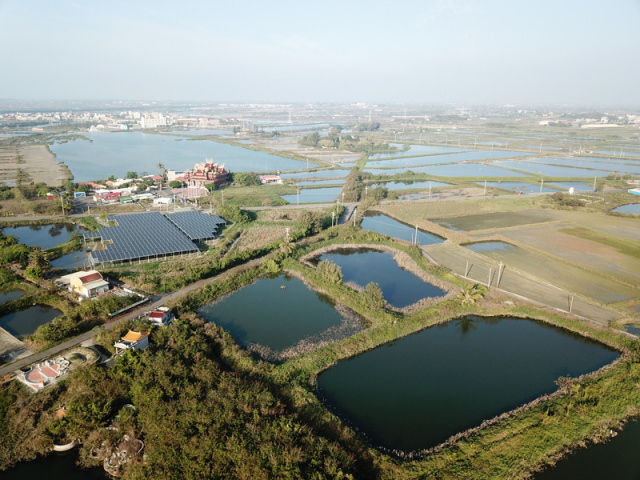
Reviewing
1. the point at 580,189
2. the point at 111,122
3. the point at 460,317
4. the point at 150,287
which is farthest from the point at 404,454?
the point at 111,122

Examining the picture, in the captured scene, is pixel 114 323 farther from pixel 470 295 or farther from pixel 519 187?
pixel 519 187

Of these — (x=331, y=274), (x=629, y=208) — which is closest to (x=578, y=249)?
(x=629, y=208)

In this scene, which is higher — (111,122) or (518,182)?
(111,122)

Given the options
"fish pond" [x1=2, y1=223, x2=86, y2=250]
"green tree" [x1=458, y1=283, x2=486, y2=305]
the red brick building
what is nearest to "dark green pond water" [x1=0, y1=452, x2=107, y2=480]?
"green tree" [x1=458, y1=283, x2=486, y2=305]

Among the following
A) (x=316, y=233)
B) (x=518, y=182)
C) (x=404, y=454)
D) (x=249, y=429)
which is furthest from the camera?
(x=518, y=182)

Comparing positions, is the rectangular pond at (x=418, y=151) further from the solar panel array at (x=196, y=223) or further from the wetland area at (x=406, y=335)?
the solar panel array at (x=196, y=223)

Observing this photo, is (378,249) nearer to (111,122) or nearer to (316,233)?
(316,233)

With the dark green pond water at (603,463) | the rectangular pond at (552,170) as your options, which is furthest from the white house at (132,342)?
the rectangular pond at (552,170)
